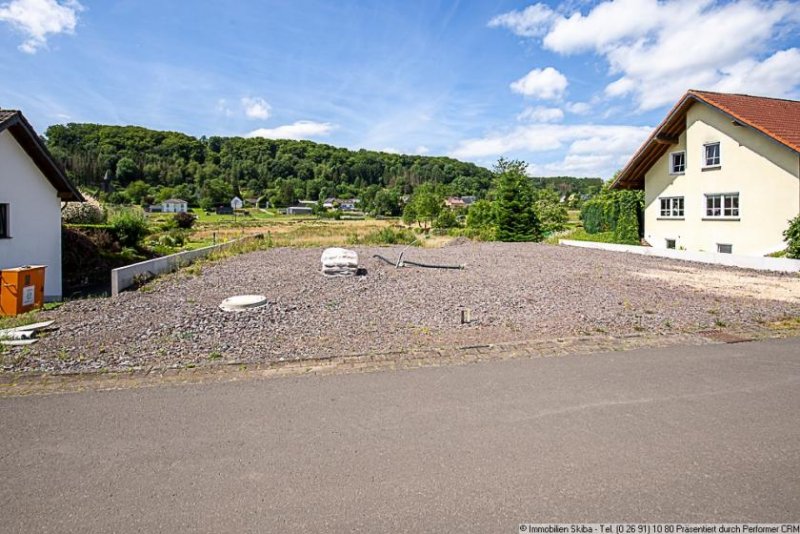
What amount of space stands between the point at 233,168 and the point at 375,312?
142095 millimetres

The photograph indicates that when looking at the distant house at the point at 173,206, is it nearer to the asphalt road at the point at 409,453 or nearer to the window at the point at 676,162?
the window at the point at 676,162

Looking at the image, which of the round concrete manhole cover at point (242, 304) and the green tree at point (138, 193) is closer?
the round concrete manhole cover at point (242, 304)

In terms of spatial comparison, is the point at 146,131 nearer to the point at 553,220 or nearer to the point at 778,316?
the point at 553,220

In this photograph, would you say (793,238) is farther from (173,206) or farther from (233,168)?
(233,168)

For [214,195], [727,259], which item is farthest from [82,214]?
[214,195]

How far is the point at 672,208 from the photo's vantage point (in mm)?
23750

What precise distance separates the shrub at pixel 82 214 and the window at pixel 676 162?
96.1 feet

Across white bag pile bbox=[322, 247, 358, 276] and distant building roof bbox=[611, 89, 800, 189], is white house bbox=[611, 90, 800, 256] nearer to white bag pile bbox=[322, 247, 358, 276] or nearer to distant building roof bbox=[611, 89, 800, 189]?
distant building roof bbox=[611, 89, 800, 189]

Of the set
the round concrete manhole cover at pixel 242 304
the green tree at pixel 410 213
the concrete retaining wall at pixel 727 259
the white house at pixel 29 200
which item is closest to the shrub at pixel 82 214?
the white house at pixel 29 200

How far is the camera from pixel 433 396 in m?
4.66

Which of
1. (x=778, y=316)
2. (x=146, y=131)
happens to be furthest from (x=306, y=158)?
(x=778, y=316)

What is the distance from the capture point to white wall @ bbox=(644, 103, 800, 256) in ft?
59.7

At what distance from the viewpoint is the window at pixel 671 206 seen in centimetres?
2330

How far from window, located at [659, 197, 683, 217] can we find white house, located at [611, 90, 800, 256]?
0.05 metres
